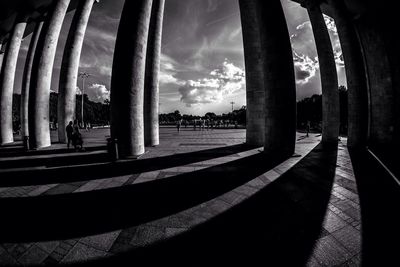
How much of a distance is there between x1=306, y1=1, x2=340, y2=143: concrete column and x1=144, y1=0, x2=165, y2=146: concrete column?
14468mm

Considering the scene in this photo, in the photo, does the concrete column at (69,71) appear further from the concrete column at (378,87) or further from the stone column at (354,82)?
the concrete column at (378,87)

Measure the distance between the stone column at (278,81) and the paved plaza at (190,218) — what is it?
11.6 feet

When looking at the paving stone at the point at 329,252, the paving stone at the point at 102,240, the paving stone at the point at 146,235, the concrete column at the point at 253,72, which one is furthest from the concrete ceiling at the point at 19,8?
the paving stone at the point at 329,252

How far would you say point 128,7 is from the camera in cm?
884

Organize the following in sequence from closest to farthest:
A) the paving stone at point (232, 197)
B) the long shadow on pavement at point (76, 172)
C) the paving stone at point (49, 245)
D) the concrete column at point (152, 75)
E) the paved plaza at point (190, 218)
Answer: the paved plaza at point (190, 218) → the paving stone at point (49, 245) → the paving stone at point (232, 197) → the long shadow on pavement at point (76, 172) → the concrete column at point (152, 75)

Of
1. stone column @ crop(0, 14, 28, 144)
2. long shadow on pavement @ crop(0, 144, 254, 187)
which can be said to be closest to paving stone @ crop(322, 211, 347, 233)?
long shadow on pavement @ crop(0, 144, 254, 187)

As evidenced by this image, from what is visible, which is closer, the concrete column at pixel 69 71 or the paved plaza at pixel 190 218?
the paved plaza at pixel 190 218

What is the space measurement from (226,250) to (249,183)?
9.97 feet

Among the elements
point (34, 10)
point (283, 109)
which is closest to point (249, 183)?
point (283, 109)

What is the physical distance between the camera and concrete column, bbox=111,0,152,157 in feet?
28.0

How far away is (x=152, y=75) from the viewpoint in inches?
516

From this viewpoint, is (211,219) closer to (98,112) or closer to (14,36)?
(14,36)

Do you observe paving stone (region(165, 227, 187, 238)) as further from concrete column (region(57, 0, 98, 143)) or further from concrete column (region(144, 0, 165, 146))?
concrete column (region(57, 0, 98, 143))

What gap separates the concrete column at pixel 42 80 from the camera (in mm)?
12641
